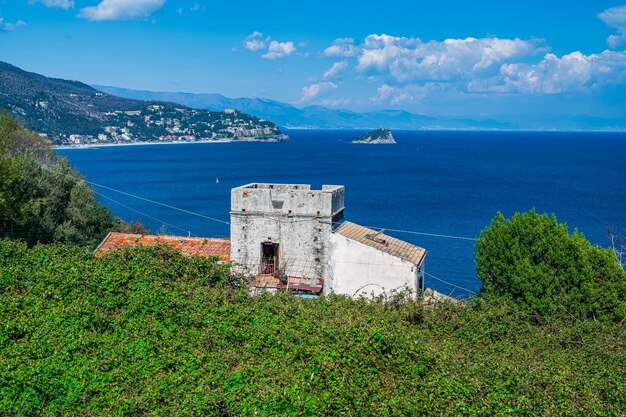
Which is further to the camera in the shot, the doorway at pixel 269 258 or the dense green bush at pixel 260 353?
the doorway at pixel 269 258

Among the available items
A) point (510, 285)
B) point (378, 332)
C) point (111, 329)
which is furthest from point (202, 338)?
point (510, 285)

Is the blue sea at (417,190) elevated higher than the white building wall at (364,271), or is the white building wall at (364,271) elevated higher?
the white building wall at (364,271)

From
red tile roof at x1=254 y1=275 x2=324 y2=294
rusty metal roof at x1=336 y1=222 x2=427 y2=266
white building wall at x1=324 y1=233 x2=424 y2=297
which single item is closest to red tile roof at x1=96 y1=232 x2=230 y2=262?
red tile roof at x1=254 y1=275 x2=324 y2=294

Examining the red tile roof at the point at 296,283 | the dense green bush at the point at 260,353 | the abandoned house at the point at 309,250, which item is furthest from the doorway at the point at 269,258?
the dense green bush at the point at 260,353

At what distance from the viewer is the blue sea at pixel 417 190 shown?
64562 mm

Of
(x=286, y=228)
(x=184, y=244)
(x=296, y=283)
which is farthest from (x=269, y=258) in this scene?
(x=184, y=244)

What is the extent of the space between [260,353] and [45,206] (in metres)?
25.5

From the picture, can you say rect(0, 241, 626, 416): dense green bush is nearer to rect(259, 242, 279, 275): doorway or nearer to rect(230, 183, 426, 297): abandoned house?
rect(230, 183, 426, 297): abandoned house

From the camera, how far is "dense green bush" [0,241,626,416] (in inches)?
422

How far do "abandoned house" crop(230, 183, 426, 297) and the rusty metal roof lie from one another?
42mm

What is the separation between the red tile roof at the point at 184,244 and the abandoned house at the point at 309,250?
70.9 inches

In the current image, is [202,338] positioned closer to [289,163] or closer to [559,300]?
[559,300]

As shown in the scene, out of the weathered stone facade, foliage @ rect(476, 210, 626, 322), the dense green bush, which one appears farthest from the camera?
foliage @ rect(476, 210, 626, 322)

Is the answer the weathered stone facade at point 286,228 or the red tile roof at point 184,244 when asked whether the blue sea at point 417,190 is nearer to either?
the red tile roof at point 184,244
